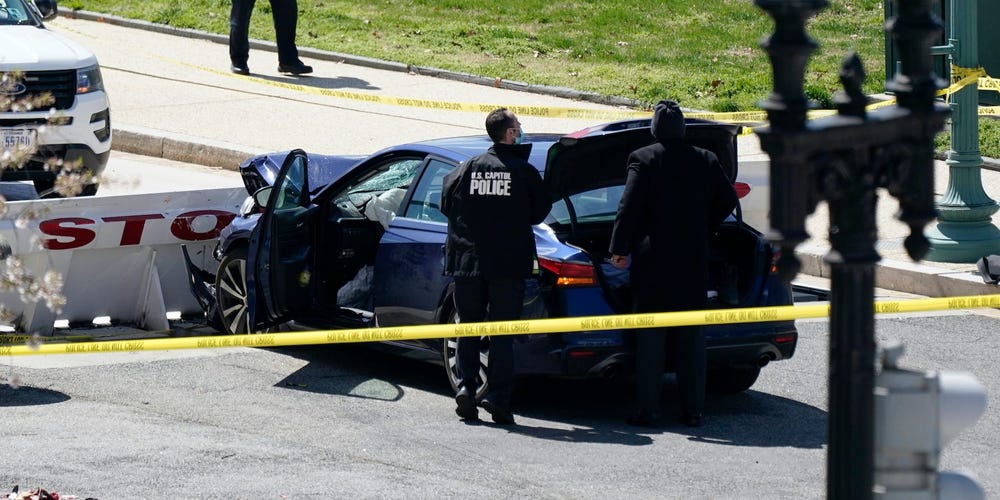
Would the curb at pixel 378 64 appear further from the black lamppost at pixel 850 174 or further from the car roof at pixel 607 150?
the black lamppost at pixel 850 174

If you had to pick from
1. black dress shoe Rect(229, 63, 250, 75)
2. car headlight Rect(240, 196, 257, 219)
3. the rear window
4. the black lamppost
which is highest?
the black lamppost

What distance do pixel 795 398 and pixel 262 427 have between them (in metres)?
2.95

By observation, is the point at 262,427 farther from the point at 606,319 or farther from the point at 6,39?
the point at 6,39

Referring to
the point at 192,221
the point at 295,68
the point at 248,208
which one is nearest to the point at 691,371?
the point at 248,208

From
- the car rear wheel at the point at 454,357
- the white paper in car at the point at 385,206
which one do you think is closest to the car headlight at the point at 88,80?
the white paper in car at the point at 385,206

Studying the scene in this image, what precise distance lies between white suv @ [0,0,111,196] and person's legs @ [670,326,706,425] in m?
6.28

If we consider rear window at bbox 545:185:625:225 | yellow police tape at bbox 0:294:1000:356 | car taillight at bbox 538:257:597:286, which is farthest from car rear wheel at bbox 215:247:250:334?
car taillight at bbox 538:257:597:286

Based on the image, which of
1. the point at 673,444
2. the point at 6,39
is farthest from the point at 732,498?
the point at 6,39

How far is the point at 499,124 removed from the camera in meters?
8.23

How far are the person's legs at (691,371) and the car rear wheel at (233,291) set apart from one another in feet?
10.0

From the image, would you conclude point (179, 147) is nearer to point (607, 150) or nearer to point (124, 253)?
point (124, 253)

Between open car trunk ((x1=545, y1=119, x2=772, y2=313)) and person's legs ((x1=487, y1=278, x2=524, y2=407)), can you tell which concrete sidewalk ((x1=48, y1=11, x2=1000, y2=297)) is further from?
person's legs ((x1=487, y1=278, x2=524, y2=407))

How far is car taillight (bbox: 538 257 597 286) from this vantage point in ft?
26.7

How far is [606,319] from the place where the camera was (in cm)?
803
